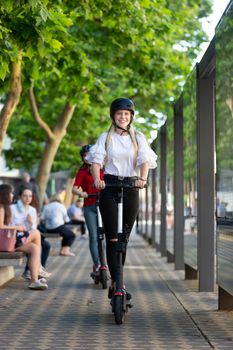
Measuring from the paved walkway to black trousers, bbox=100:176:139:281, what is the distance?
1.93 feet

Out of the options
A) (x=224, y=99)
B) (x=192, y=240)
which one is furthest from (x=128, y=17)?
(x=224, y=99)

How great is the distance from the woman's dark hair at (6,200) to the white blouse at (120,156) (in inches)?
137

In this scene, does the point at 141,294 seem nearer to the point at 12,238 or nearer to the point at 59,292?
the point at 59,292

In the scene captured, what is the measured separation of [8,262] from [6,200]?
3.27 feet

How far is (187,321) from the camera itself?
9.79m

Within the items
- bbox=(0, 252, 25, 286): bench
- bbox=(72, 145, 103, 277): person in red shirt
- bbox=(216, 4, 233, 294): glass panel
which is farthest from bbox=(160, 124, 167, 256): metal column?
bbox=(216, 4, 233, 294): glass panel

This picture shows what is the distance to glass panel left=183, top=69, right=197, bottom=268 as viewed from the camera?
1392 cm

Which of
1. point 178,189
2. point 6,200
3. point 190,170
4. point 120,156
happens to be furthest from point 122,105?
point 178,189

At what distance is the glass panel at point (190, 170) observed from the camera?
13922 mm

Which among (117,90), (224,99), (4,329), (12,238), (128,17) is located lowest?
(4,329)

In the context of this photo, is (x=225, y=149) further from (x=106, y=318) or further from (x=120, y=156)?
(x=106, y=318)

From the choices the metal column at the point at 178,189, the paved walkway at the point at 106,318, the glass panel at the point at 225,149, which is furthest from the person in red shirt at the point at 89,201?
the glass panel at the point at 225,149

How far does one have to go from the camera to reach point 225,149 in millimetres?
10289

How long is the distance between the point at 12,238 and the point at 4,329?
15.3 feet
